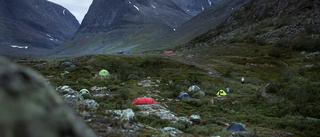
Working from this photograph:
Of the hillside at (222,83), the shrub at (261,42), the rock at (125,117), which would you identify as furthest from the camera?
the shrub at (261,42)

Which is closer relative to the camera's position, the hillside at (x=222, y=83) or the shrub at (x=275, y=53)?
the hillside at (x=222, y=83)

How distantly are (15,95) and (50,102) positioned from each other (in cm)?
20

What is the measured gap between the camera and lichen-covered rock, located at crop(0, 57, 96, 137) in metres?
0.94

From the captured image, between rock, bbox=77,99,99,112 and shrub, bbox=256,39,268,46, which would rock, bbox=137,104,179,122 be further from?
shrub, bbox=256,39,268,46

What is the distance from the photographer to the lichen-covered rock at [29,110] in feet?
3.09

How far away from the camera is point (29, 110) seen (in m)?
0.99

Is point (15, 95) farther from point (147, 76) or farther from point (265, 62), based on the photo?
point (265, 62)

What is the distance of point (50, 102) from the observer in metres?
1.18

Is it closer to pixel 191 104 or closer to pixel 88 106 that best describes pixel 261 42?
pixel 191 104

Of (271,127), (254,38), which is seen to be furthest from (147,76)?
(254,38)

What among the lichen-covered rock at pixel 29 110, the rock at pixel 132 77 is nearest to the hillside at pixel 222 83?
the rock at pixel 132 77

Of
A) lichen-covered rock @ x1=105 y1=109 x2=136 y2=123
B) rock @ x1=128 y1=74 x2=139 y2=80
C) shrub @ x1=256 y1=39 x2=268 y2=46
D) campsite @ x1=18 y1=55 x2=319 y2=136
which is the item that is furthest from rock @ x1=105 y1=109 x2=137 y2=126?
shrub @ x1=256 y1=39 x2=268 y2=46

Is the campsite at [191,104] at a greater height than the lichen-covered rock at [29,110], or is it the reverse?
the lichen-covered rock at [29,110]

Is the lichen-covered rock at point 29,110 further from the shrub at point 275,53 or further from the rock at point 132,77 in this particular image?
the shrub at point 275,53
